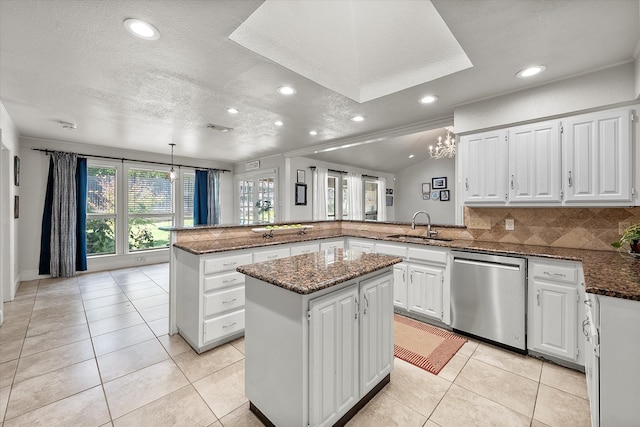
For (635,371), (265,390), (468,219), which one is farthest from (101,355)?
(468,219)

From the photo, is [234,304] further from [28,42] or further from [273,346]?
[28,42]

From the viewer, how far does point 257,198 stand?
6.82 m

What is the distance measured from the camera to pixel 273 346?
5.02 feet

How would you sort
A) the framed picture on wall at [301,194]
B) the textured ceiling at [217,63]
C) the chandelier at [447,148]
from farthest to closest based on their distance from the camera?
the framed picture on wall at [301,194] < the chandelier at [447,148] < the textured ceiling at [217,63]

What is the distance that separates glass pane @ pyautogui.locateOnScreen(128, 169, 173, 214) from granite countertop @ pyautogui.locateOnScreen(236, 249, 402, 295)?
551cm

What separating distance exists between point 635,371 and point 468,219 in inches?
81.8

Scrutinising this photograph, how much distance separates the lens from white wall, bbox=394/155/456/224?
26.0 feet

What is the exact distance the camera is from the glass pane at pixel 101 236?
5453mm

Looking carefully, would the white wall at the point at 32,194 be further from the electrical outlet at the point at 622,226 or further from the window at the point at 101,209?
the electrical outlet at the point at 622,226

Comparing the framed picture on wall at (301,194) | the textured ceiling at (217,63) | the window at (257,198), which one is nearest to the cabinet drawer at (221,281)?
the textured ceiling at (217,63)

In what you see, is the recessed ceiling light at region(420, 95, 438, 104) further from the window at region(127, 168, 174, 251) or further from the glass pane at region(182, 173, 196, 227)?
the glass pane at region(182, 173, 196, 227)

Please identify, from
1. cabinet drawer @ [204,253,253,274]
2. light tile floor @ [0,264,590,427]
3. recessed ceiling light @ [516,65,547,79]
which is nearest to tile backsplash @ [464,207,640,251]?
light tile floor @ [0,264,590,427]

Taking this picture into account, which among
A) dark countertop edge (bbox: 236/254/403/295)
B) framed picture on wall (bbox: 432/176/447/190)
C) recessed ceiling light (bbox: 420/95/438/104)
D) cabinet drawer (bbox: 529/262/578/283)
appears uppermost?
recessed ceiling light (bbox: 420/95/438/104)

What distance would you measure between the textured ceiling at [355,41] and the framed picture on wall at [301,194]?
11.2 ft
